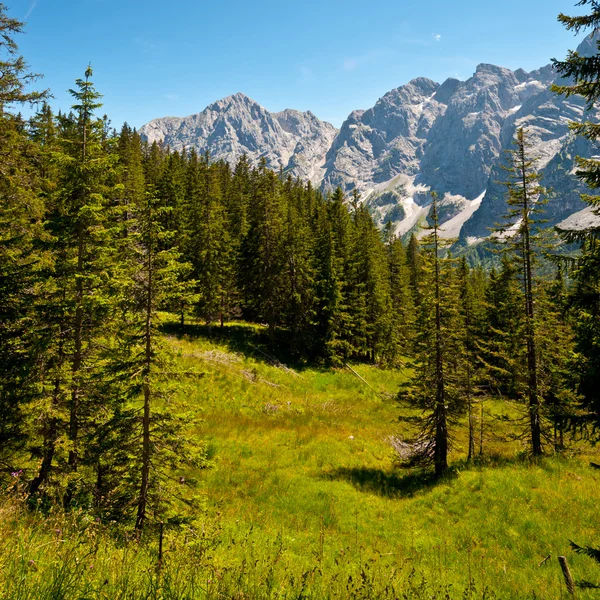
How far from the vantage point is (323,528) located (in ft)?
41.2

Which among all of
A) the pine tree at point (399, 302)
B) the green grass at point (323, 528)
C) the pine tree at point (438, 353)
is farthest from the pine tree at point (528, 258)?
the pine tree at point (399, 302)

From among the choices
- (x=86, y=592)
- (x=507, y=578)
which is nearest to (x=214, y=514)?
(x=507, y=578)

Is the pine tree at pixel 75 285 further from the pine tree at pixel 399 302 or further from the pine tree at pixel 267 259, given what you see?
the pine tree at pixel 399 302

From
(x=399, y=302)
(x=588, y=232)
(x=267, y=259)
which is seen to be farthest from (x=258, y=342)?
(x=588, y=232)

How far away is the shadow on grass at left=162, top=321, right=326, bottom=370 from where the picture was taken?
119ft

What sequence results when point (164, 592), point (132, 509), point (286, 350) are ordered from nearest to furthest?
point (164, 592)
point (132, 509)
point (286, 350)

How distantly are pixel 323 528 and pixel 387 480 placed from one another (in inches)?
267

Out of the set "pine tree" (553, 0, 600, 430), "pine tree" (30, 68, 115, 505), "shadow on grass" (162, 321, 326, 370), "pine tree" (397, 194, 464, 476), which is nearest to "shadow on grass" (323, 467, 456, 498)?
"pine tree" (397, 194, 464, 476)

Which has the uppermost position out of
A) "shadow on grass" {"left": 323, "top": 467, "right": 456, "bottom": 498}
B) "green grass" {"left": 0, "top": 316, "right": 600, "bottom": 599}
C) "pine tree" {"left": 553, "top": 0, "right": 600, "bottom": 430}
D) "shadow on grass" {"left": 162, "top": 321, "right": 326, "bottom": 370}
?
"pine tree" {"left": 553, "top": 0, "right": 600, "bottom": 430}

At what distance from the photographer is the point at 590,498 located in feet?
45.3

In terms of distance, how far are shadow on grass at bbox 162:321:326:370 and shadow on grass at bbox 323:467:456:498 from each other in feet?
60.1

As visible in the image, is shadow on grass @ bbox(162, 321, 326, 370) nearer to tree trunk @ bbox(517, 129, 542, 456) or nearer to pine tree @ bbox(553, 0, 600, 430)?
tree trunk @ bbox(517, 129, 542, 456)

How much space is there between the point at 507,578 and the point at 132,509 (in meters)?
9.93

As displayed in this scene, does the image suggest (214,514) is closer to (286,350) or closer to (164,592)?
(164,592)
